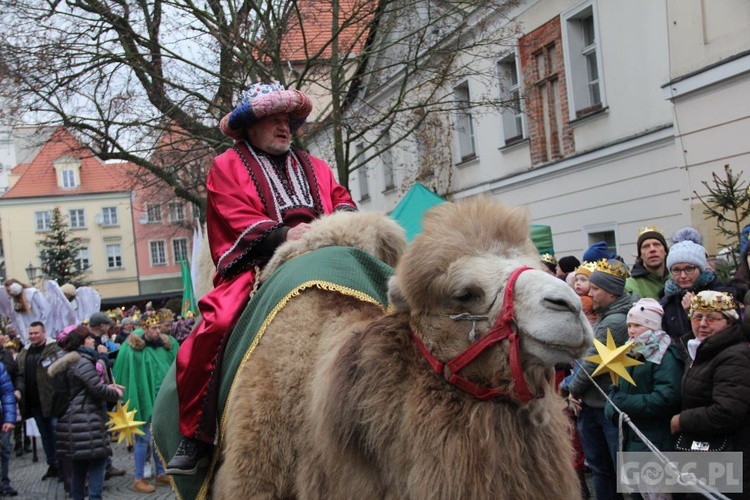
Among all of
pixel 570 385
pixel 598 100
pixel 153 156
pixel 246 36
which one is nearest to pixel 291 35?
pixel 246 36

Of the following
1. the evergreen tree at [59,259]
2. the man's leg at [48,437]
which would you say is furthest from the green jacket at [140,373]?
the evergreen tree at [59,259]

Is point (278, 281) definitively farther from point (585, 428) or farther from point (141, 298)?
point (141, 298)

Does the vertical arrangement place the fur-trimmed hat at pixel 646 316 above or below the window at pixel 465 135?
below

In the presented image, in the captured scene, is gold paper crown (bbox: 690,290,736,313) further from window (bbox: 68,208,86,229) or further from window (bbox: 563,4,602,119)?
window (bbox: 68,208,86,229)

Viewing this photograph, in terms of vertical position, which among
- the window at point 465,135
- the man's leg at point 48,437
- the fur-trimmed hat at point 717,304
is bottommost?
the man's leg at point 48,437

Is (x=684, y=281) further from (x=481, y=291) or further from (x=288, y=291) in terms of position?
(x=481, y=291)

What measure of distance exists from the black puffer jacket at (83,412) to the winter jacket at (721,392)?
20.7ft

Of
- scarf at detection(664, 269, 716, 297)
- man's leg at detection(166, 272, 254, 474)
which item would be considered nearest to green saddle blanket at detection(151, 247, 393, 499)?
man's leg at detection(166, 272, 254, 474)

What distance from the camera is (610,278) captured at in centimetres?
623

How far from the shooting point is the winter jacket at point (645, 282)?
23.1 ft

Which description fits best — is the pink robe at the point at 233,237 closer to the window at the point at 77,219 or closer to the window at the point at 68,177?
the window at the point at 68,177

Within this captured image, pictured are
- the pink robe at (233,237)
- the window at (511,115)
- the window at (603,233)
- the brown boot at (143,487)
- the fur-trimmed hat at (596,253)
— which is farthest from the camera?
the window at (511,115)

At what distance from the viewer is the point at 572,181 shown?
52.6 ft

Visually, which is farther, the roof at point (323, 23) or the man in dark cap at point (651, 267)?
the roof at point (323, 23)
